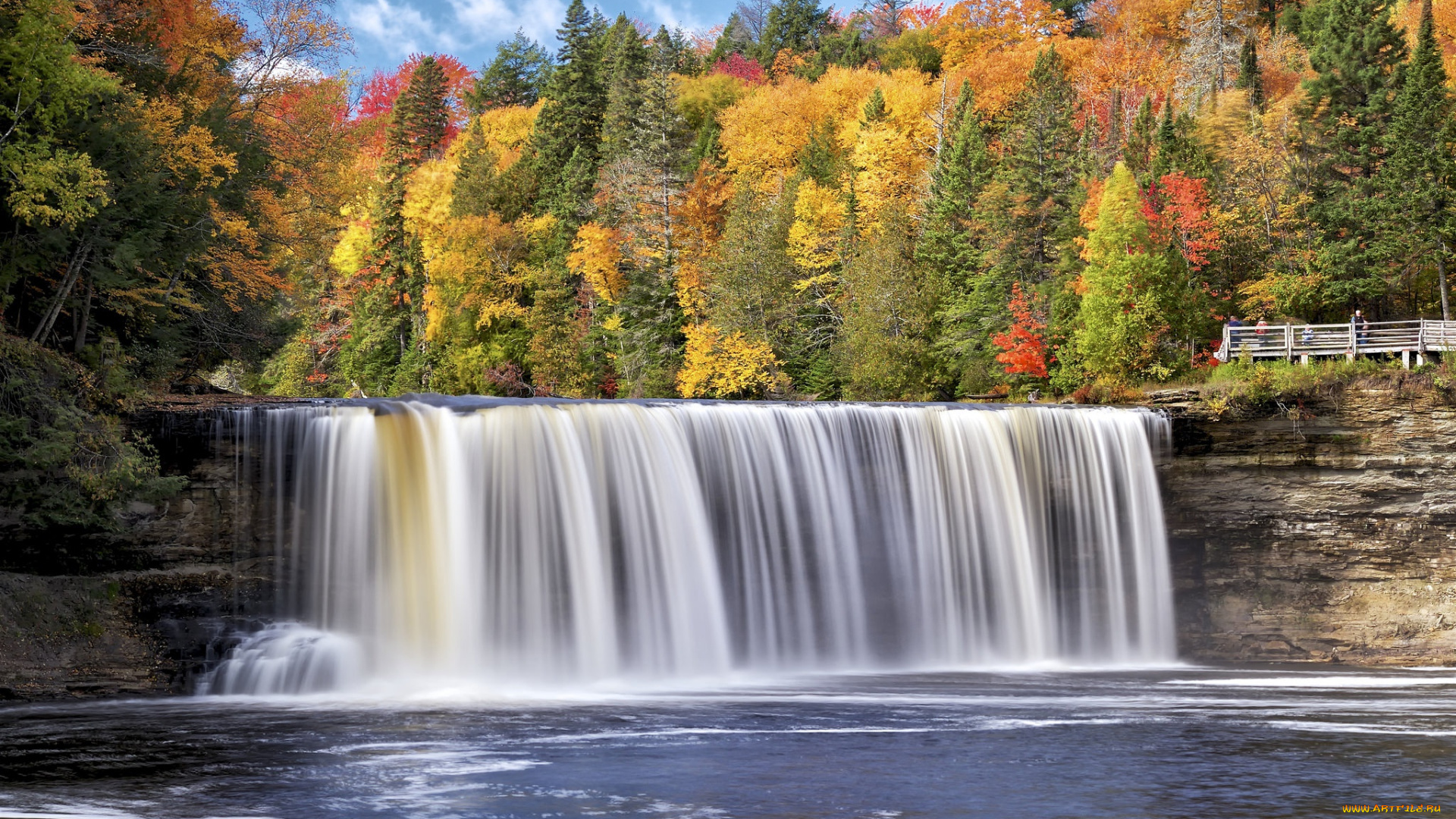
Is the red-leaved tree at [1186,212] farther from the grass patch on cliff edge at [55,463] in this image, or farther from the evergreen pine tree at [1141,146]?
the grass patch on cliff edge at [55,463]

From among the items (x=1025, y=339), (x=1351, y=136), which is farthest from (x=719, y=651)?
(x=1351, y=136)

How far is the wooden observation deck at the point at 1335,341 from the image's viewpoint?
2945 cm

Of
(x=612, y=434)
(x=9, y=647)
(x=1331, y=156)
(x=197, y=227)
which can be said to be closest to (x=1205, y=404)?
(x=612, y=434)

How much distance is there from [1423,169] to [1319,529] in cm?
1588

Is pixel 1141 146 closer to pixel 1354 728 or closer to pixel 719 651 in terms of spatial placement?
pixel 719 651

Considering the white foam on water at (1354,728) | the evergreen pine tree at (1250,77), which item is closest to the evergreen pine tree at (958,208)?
the evergreen pine tree at (1250,77)

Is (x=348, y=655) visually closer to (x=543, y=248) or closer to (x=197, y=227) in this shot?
(x=197, y=227)

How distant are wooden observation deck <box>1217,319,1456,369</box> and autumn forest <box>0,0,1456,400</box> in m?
3.67

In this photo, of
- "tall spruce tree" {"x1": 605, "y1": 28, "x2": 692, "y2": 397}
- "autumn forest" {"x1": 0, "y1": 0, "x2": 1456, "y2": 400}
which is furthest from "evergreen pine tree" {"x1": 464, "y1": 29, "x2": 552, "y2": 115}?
"tall spruce tree" {"x1": 605, "y1": 28, "x2": 692, "y2": 397}

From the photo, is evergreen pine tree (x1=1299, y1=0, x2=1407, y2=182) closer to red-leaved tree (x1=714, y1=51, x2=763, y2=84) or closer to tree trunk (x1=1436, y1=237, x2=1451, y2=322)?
tree trunk (x1=1436, y1=237, x2=1451, y2=322)

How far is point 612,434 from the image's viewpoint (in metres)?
23.2

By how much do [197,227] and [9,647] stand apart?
9254 mm

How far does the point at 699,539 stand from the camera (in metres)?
23.6

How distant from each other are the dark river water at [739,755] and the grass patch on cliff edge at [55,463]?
3.25 meters
